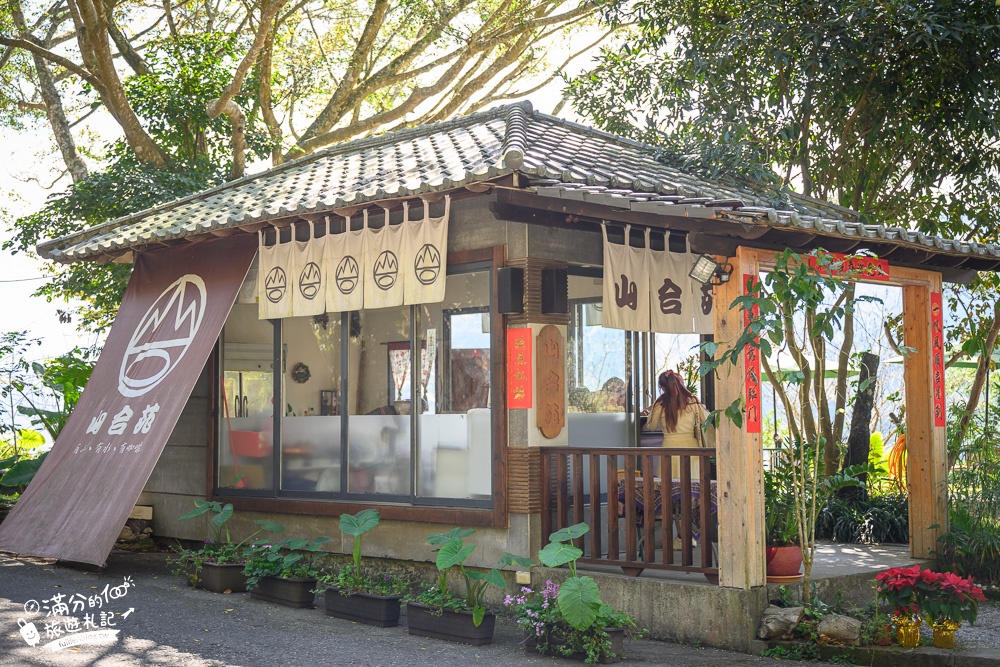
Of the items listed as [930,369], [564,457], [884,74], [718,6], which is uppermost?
[718,6]

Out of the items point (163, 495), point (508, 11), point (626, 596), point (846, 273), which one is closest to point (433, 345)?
point (626, 596)

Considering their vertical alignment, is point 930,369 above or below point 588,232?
below

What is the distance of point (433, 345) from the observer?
8.24 m

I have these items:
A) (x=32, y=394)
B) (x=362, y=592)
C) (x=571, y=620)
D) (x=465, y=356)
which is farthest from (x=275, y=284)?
(x=32, y=394)

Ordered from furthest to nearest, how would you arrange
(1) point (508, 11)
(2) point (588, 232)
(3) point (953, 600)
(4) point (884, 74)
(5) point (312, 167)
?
(1) point (508, 11) → (5) point (312, 167) → (4) point (884, 74) → (2) point (588, 232) → (3) point (953, 600)

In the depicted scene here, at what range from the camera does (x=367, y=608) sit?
24.0 ft

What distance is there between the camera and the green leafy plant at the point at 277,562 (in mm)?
7914

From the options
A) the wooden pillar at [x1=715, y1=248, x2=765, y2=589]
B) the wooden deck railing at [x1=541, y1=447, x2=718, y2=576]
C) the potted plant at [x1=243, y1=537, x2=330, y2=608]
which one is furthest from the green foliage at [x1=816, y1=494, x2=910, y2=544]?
the potted plant at [x1=243, y1=537, x2=330, y2=608]

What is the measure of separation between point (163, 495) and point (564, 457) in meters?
4.99

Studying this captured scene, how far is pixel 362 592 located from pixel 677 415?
10.0ft

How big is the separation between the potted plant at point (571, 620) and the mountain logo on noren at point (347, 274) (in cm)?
292

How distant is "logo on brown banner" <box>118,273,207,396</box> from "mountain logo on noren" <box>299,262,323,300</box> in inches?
44.1

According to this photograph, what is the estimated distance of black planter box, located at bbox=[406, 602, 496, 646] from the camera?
6.72 m

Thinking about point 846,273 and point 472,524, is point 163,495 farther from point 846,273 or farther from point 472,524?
point 846,273
